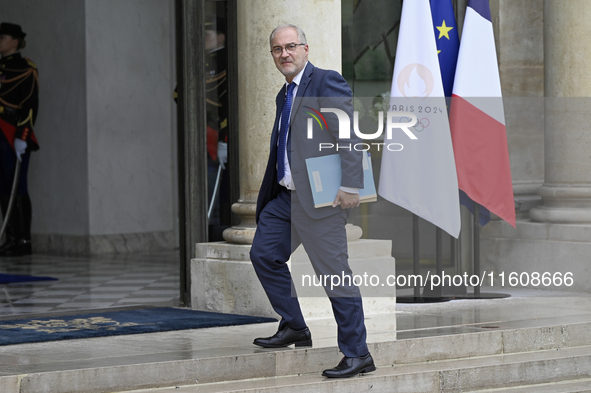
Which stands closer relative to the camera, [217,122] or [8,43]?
[217,122]

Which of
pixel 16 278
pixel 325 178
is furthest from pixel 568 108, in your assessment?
pixel 16 278

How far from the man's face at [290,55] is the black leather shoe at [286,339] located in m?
1.34

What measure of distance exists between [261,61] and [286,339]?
2.18m

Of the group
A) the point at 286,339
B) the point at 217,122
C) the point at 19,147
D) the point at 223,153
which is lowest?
the point at 286,339

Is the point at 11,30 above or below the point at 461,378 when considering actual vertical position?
above

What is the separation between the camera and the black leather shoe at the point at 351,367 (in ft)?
15.7

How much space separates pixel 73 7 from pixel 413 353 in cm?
775

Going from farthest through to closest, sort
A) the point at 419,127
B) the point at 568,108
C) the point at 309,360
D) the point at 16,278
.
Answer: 1. the point at 16,278
2. the point at 568,108
3. the point at 419,127
4. the point at 309,360

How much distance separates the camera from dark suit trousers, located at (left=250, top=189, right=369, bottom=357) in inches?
188

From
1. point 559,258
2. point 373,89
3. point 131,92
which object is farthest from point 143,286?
point 131,92

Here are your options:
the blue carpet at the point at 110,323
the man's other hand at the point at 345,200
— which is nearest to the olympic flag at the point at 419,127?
the blue carpet at the point at 110,323

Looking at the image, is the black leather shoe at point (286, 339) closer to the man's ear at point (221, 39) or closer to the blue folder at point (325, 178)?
the blue folder at point (325, 178)

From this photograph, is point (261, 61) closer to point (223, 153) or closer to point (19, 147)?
point (223, 153)

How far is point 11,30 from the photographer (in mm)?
11727
